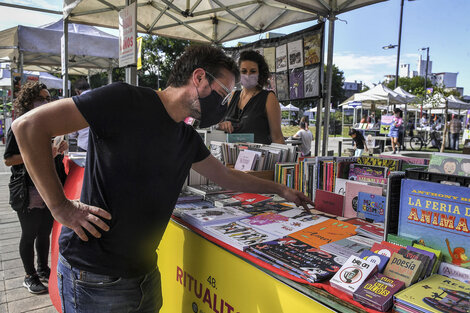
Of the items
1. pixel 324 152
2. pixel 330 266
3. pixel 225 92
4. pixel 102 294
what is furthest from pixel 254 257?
pixel 324 152

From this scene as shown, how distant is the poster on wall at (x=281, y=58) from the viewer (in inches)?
186

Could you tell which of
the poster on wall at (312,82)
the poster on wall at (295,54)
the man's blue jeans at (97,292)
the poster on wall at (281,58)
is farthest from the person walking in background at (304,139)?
the man's blue jeans at (97,292)

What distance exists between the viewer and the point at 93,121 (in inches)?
50.1

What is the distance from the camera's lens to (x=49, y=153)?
1301mm

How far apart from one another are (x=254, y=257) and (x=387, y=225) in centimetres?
56

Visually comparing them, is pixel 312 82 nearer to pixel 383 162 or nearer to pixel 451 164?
pixel 383 162

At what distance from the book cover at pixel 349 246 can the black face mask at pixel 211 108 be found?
784mm

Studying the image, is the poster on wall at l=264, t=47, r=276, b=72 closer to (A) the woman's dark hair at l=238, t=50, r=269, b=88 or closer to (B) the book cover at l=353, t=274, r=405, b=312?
(A) the woman's dark hair at l=238, t=50, r=269, b=88

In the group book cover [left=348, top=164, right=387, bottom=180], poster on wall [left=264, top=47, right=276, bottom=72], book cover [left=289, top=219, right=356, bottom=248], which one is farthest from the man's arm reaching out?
poster on wall [left=264, top=47, right=276, bottom=72]

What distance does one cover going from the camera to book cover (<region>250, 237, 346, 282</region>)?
47.9 inches

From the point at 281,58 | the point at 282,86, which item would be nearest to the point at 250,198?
the point at 282,86

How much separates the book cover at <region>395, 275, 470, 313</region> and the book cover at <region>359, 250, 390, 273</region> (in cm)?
11

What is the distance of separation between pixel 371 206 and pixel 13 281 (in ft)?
11.0

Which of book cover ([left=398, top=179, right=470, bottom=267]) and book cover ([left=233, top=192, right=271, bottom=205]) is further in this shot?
book cover ([left=233, top=192, right=271, bottom=205])
